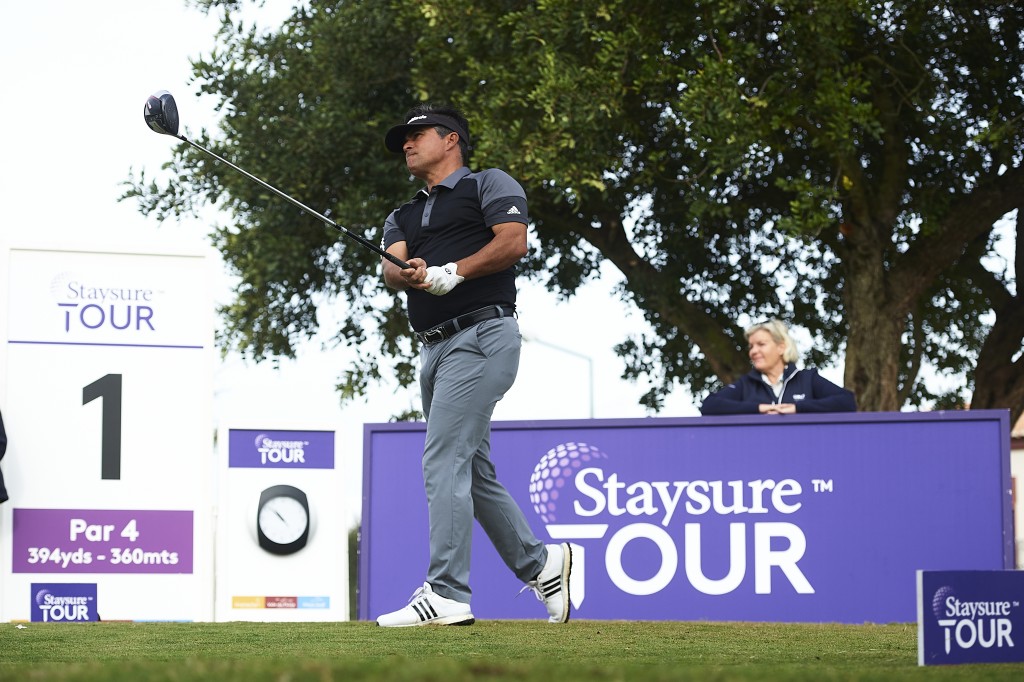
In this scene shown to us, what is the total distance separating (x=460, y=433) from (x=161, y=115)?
1.87 metres

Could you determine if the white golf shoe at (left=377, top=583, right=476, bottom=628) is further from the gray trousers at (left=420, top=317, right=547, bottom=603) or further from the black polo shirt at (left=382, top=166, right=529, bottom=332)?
the black polo shirt at (left=382, top=166, right=529, bottom=332)

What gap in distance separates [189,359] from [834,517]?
3.74m

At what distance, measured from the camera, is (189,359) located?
786 cm

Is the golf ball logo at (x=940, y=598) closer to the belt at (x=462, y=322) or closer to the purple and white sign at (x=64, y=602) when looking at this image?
the belt at (x=462, y=322)

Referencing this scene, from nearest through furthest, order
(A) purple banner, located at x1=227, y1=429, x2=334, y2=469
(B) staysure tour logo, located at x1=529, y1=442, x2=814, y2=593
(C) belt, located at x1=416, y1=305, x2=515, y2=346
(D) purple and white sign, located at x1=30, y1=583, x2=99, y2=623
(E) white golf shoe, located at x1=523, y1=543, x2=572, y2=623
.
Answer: (C) belt, located at x1=416, y1=305, x2=515, y2=346
(E) white golf shoe, located at x1=523, y1=543, x2=572, y2=623
(B) staysure tour logo, located at x1=529, y1=442, x2=814, y2=593
(D) purple and white sign, located at x1=30, y1=583, x2=99, y2=623
(A) purple banner, located at x1=227, y1=429, x2=334, y2=469

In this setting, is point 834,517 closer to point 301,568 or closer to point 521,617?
point 521,617

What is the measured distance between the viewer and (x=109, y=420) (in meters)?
7.70

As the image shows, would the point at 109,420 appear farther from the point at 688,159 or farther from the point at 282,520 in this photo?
the point at 688,159

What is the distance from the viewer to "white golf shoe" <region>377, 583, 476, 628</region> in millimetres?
5266

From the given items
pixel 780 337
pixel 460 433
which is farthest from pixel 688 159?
pixel 460 433

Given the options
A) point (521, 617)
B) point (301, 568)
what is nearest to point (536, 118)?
point (301, 568)

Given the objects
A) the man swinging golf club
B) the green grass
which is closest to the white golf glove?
the man swinging golf club

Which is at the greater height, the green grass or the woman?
the woman

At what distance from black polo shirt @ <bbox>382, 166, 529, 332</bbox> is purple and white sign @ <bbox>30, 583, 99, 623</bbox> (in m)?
3.19
